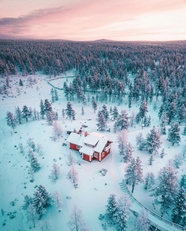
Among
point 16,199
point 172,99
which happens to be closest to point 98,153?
point 16,199

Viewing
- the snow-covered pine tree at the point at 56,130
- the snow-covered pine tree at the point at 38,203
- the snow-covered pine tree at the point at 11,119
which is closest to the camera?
the snow-covered pine tree at the point at 38,203

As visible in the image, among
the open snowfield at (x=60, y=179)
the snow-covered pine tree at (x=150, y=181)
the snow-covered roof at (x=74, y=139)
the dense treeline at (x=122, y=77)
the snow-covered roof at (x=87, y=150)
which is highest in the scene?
the dense treeline at (x=122, y=77)

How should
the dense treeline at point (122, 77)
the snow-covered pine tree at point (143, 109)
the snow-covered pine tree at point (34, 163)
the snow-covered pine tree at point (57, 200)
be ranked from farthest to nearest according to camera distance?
the dense treeline at point (122, 77) → the snow-covered pine tree at point (143, 109) → the snow-covered pine tree at point (34, 163) → the snow-covered pine tree at point (57, 200)

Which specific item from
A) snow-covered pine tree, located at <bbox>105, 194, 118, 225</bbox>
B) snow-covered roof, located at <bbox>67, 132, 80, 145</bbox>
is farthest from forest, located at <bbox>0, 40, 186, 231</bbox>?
snow-covered roof, located at <bbox>67, 132, 80, 145</bbox>

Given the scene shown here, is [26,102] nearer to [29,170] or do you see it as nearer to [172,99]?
[29,170]

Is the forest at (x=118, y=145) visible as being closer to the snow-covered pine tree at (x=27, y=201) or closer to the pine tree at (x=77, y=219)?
the snow-covered pine tree at (x=27, y=201)

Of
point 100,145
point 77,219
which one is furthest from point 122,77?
point 77,219

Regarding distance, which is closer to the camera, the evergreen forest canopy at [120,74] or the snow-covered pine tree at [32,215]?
the snow-covered pine tree at [32,215]

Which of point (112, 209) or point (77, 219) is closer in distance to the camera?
point (77, 219)

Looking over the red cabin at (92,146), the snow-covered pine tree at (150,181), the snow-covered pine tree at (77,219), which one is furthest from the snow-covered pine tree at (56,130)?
the snow-covered pine tree at (150,181)

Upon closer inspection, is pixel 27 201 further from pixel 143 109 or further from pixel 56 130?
pixel 143 109

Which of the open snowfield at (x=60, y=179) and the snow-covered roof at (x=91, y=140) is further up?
the snow-covered roof at (x=91, y=140)
